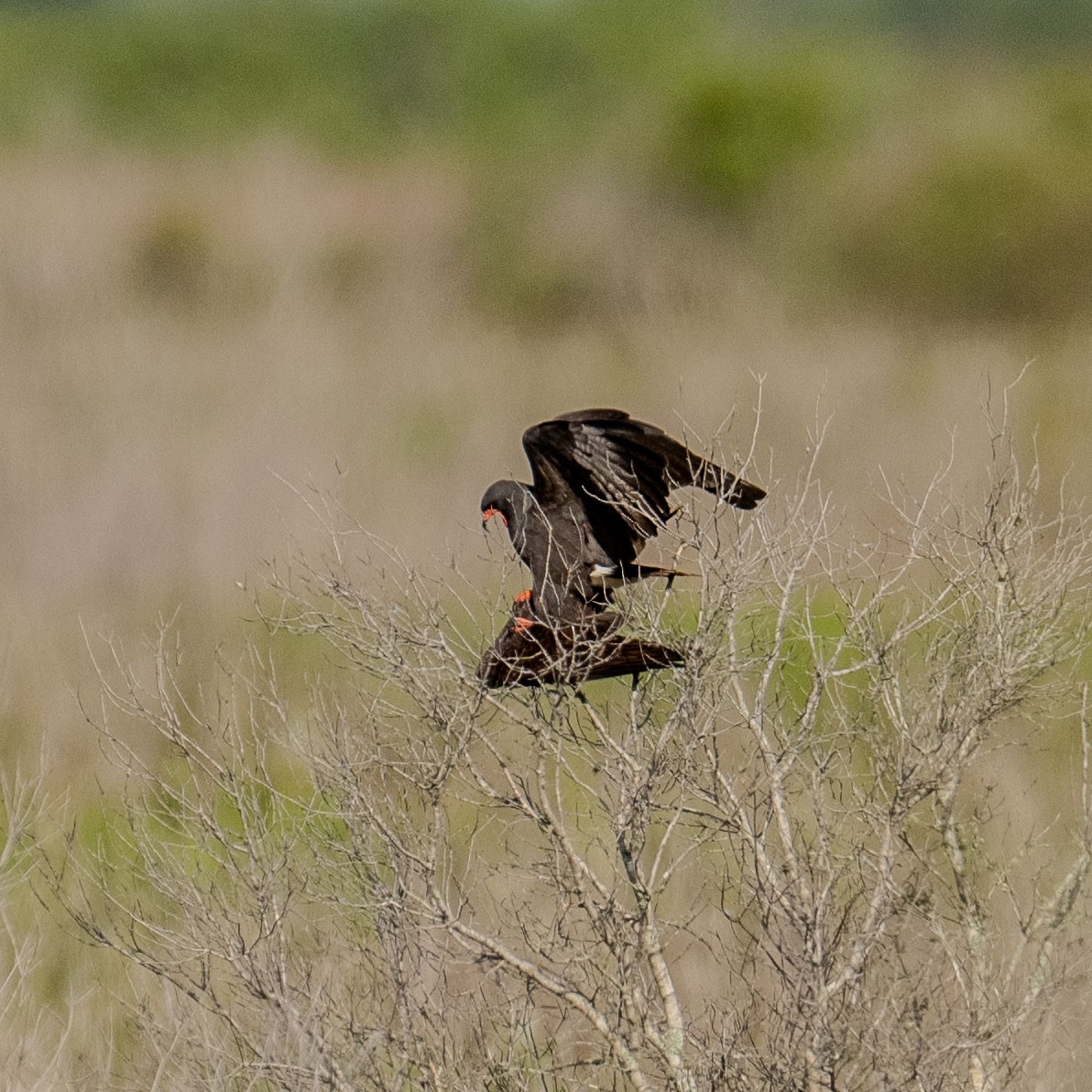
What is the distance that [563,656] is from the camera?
4340 mm

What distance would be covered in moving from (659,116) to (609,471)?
19056mm

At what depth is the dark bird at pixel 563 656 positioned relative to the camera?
172 inches

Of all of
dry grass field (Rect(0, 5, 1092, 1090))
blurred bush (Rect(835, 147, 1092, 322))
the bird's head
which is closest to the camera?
the bird's head

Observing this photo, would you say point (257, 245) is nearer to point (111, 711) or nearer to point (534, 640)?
point (111, 711)

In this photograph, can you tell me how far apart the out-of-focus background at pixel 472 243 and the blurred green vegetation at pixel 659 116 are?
0.16 feet

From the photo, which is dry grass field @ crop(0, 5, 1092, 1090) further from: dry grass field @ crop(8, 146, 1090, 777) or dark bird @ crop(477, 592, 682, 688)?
dark bird @ crop(477, 592, 682, 688)

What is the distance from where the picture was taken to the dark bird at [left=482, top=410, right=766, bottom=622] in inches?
191

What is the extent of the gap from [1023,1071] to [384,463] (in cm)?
1368

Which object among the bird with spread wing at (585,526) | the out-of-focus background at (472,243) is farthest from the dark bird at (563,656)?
the out-of-focus background at (472,243)

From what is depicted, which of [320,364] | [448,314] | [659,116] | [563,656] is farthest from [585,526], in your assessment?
[659,116]

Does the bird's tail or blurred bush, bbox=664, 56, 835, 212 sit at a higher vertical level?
blurred bush, bbox=664, 56, 835, 212

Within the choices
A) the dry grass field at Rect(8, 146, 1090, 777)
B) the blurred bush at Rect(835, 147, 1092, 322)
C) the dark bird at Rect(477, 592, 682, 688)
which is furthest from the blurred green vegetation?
the dark bird at Rect(477, 592, 682, 688)

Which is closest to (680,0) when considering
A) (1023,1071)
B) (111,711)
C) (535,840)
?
(111,711)

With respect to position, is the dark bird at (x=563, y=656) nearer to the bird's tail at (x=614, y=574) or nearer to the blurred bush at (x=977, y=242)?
the bird's tail at (x=614, y=574)
